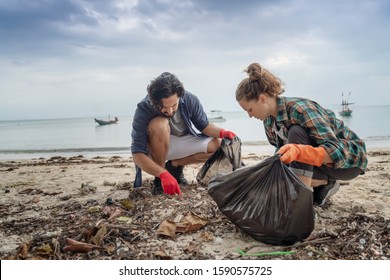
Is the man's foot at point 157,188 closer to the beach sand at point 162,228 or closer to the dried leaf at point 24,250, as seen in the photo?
the beach sand at point 162,228

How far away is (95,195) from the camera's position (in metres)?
3.30

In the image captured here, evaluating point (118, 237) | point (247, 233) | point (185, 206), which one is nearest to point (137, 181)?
point (185, 206)

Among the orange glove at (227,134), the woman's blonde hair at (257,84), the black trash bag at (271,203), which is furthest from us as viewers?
the orange glove at (227,134)

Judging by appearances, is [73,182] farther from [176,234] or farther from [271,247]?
[271,247]

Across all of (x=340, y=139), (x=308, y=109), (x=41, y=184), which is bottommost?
(x=41, y=184)

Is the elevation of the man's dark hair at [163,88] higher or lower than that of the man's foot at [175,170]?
higher

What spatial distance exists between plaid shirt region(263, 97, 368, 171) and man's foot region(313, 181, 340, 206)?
0.29m

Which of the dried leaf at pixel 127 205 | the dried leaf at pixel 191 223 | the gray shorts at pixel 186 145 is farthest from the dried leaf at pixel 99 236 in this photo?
the gray shorts at pixel 186 145

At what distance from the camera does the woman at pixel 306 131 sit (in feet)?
6.86

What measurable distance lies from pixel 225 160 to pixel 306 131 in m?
1.03

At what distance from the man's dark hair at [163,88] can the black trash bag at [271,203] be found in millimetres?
1171

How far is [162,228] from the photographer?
2094 mm

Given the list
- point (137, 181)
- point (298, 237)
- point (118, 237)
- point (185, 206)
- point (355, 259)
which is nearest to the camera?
point (355, 259)

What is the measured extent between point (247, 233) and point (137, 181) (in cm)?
158
